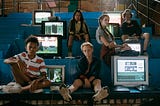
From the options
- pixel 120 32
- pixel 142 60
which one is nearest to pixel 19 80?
pixel 142 60

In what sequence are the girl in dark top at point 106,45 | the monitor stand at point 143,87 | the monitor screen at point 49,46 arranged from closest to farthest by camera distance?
the monitor stand at point 143,87, the girl in dark top at point 106,45, the monitor screen at point 49,46

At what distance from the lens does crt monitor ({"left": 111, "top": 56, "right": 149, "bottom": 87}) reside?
20.7 ft

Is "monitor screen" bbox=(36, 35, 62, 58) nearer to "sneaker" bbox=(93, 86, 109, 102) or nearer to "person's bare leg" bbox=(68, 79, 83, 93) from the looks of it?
"person's bare leg" bbox=(68, 79, 83, 93)

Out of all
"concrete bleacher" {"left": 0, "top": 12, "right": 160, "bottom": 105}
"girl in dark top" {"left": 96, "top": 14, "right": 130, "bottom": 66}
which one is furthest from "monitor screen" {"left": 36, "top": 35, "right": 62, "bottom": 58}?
"girl in dark top" {"left": 96, "top": 14, "right": 130, "bottom": 66}

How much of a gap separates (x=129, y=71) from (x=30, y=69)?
153 centimetres

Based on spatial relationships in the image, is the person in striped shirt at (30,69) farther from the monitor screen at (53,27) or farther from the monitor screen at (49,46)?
the monitor screen at (53,27)

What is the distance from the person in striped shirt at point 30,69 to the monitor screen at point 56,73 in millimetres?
390

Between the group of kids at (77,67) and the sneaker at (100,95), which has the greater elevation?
the group of kids at (77,67)

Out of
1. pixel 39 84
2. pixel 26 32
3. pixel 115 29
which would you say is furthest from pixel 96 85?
pixel 26 32

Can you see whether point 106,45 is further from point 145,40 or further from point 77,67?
point 145,40

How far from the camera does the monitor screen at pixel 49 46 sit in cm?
723

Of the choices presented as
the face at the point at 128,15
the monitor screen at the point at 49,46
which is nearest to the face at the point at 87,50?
the monitor screen at the point at 49,46

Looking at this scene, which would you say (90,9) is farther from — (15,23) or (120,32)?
(120,32)

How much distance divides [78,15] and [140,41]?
4.24ft
